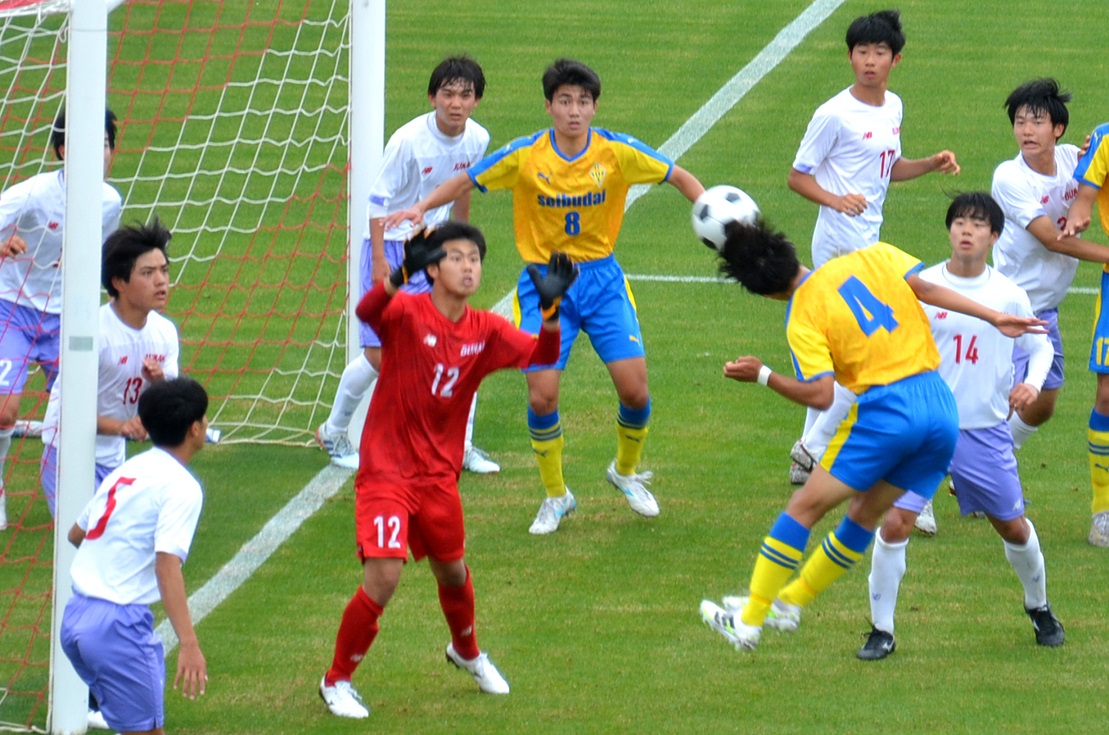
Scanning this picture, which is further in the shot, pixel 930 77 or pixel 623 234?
pixel 930 77

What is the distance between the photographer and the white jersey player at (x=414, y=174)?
893cm

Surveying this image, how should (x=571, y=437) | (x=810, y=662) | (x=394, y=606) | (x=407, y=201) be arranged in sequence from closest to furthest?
(x=810, y=662) → (x=394, y=606) → (x=407, y=201) → (x=571, y=437)

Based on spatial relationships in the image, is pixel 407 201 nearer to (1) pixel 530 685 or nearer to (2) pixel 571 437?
(2) pixel 571 437

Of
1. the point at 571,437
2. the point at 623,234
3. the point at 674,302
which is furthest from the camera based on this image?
the point at 623,234

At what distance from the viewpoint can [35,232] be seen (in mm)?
8469

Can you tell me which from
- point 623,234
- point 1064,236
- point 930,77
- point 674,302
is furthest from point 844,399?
point 930,77

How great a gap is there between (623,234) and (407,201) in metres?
5.22

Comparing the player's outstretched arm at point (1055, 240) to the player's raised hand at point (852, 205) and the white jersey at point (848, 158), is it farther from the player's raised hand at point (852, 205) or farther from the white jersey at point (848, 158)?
the white jersey at point (848, 158)

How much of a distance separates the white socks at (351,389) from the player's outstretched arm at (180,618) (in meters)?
3.84

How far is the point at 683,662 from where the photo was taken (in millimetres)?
6988

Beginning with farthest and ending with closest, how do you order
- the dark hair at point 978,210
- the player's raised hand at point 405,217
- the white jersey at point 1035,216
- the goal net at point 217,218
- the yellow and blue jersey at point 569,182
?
1. the white jersey at point 1035,216
2. the yellow and blue jersey at point 569,182
3. the goal net at point 217,218
4. the player's raised hand at point 405,217
5. the dark hair at point 978,210

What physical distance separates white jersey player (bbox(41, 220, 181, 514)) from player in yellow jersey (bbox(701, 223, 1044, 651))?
2250mm

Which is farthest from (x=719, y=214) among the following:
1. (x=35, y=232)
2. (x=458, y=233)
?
(x=35, y=232)

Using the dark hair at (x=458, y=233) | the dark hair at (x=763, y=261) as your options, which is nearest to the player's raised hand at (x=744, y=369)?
the dark hair at (x=763, y=261)
